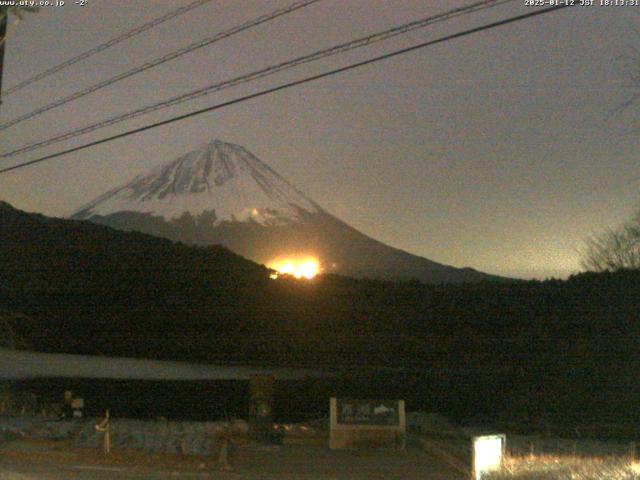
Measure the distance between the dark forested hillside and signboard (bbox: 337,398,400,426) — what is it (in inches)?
680

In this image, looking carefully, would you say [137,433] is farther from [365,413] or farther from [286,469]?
[286,469]

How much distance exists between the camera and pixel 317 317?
2010 inches

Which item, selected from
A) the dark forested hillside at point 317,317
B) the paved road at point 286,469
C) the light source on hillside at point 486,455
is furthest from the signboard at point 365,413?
the dark forested hillside at point 317,317

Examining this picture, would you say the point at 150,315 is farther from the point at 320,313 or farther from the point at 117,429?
the point at 117,429

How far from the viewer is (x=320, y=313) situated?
51.4m

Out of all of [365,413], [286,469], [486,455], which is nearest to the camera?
[486,455]

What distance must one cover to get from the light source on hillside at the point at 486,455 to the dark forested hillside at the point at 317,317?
2343 cm

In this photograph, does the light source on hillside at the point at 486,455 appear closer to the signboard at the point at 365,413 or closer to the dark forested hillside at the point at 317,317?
the signboard at the point at 365,413

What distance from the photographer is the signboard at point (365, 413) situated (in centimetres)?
1736

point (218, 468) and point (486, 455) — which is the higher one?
point (486, 455)

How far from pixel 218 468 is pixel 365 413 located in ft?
14.9


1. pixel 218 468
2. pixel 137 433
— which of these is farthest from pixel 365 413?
pixel 137 433

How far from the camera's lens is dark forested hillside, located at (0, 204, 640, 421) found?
128 feet

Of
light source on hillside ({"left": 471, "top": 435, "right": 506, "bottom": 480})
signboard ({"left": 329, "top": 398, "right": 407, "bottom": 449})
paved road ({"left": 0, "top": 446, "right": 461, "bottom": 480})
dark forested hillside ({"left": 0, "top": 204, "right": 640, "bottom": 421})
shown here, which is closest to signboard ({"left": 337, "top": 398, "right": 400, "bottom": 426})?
signboard ({"left": 329, "top": 398, "right": 407, "bottom": 449})
